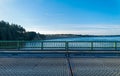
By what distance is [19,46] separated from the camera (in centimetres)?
1382

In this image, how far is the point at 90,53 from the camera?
12141 mm

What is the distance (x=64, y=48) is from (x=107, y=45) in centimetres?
398

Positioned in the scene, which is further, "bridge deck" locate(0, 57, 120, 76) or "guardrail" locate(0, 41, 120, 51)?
"guardrail" locate(0, 41, 120, 51)

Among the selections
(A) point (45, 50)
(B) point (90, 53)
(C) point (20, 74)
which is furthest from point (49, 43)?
(C) point (20, 74)

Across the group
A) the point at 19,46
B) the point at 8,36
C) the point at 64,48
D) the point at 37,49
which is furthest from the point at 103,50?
the point at 8,36

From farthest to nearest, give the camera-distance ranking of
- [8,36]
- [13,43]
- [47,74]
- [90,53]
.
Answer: [8,36] < [13,43] < [90,53] < [47,74]

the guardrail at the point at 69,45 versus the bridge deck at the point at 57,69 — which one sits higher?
the guardrail at the point at 69,45

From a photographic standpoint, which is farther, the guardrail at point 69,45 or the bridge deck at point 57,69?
the guardrail at point 69,45

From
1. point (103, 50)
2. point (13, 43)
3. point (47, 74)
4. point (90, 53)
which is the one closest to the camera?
point (47, 74)

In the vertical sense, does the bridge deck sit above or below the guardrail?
below

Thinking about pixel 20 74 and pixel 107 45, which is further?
pixel 107 45

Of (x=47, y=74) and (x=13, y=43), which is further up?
(x=13, y=43)

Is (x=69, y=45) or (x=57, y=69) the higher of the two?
(x=69, y=45)

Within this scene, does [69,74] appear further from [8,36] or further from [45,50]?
[8,36]
